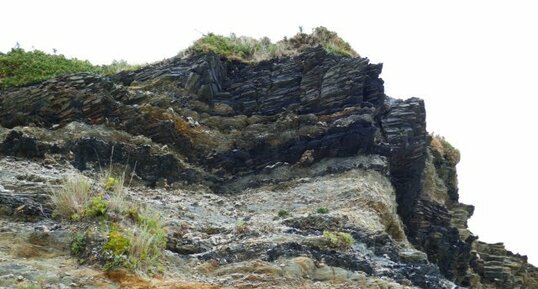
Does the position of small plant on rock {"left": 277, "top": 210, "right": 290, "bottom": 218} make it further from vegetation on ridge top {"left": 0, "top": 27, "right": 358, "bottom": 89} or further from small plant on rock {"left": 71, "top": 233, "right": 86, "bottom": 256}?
vegetation on ridge top {"left": 0, "top": 27, "right": 358, "bottom": 89}

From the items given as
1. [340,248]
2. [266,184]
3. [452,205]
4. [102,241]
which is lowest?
[102,241]

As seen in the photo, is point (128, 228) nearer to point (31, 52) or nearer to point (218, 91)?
point (218, 91)

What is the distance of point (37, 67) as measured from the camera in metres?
21.5

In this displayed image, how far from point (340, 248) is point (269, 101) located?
800cm

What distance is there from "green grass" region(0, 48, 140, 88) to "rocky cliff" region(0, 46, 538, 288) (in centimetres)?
126

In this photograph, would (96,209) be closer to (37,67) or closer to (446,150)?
(37,67)

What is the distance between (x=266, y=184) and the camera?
18078mm

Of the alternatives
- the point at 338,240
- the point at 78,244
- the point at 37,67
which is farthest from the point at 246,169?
the point at 78,244

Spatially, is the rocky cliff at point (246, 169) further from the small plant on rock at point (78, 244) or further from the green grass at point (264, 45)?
the green grass at point (264, 45)

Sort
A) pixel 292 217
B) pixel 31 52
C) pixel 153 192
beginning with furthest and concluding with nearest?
pixel 31 52 < pixel 153 192 < pixel 292 217

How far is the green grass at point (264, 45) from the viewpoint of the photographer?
21.9m

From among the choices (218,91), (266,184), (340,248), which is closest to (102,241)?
(340,248)

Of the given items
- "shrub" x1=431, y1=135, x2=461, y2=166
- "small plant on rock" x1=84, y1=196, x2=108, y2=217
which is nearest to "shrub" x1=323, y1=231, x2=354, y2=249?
"small plant on rock" x1=84, y1=196, x2=108, y2=217

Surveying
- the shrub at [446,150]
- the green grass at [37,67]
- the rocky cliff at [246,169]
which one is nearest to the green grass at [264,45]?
the rocky cliff at [246,169]
